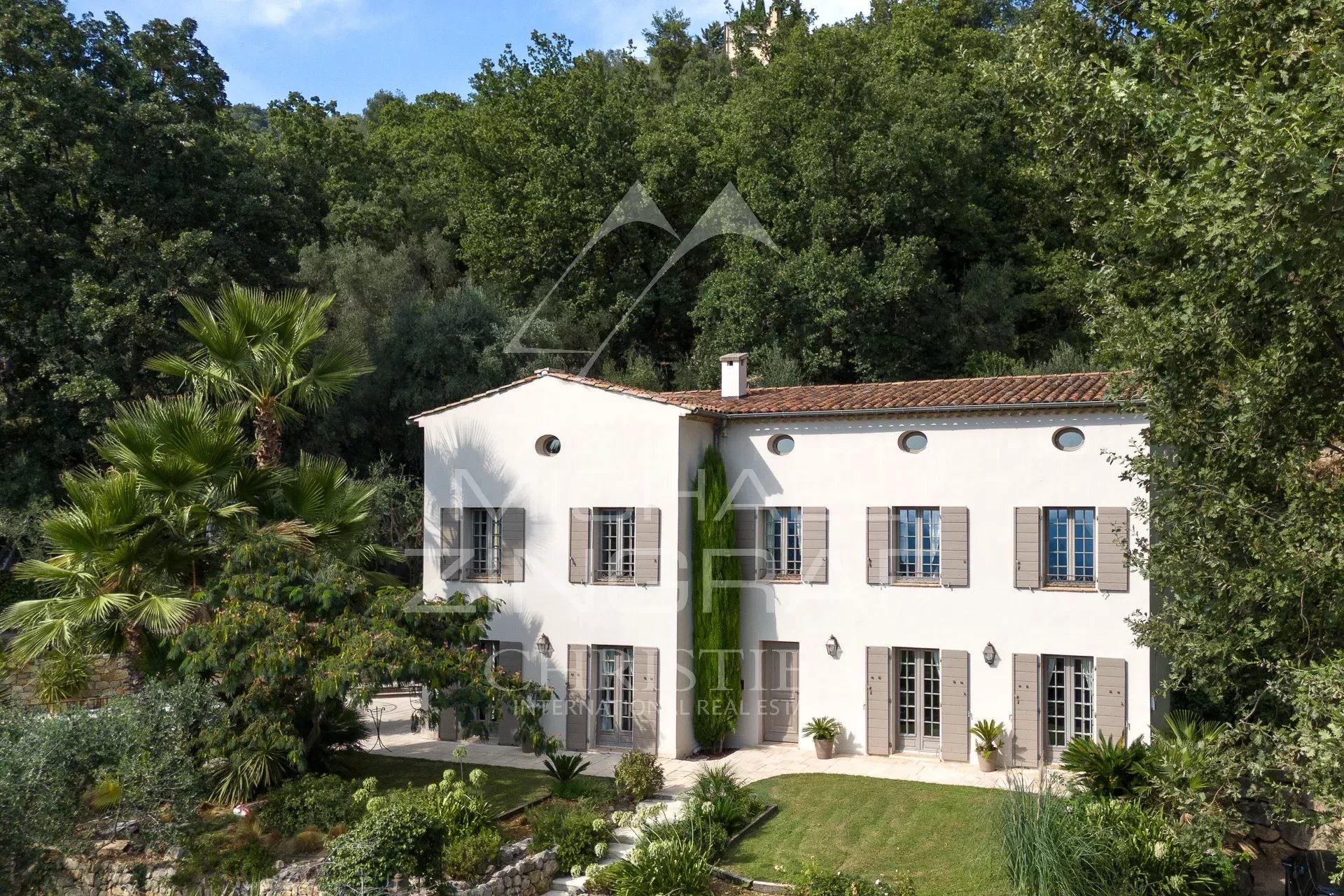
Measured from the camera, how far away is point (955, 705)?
1745cm

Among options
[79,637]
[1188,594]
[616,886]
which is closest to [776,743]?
[616,886]

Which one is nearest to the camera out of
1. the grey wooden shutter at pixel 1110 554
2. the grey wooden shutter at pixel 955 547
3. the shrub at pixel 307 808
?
the shrub at pixel 307 808

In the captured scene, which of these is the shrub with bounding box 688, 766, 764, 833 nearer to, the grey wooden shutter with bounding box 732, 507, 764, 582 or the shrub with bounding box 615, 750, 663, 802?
the shrub with bounding box 615, 750, 663, 802

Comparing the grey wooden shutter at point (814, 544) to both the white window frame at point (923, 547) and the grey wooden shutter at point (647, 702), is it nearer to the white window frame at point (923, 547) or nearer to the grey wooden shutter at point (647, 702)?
the white window frame at point (923, 547)

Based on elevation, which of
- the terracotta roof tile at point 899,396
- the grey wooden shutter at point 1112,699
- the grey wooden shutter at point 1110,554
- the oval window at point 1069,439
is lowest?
the grey wooden shutter at point 1112,699

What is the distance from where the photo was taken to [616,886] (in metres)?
12.6

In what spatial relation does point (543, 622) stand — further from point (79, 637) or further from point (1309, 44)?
point (1309, 44)

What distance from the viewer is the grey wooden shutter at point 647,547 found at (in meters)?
18.8

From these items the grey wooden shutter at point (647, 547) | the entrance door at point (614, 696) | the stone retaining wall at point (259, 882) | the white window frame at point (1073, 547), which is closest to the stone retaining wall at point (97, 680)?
the stone retaining wall at point (259, 882)

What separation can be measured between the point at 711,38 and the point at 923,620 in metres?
53.1

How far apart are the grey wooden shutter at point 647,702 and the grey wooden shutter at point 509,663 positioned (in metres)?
2.49

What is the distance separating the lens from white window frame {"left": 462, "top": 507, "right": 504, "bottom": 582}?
66.4 feet

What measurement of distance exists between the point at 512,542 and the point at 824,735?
22.7ft

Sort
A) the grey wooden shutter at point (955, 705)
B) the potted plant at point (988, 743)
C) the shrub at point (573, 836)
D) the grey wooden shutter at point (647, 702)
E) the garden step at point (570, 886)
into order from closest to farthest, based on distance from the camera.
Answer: the garden step at point (570, 886) → the shrub at point (573, 836) → the potted plant at point (988, 743) → the grey wooden shutter at point (955, 705) → the grey wooden shutter at point (647, 702)
